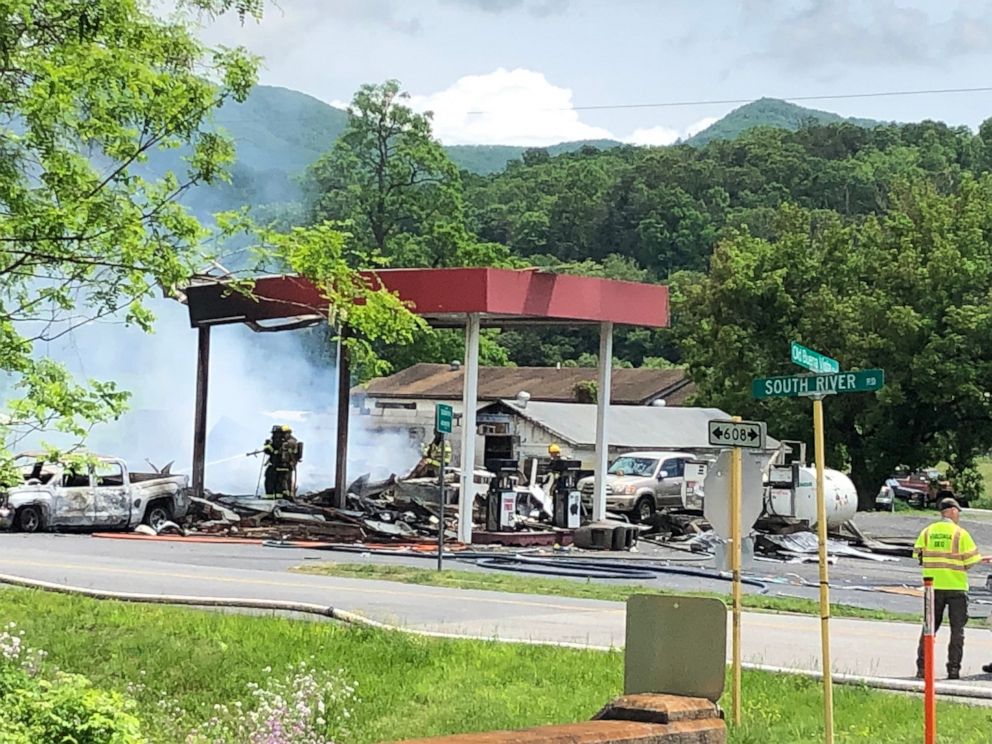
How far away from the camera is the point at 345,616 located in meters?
16.0

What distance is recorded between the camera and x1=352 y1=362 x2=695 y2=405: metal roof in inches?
2859

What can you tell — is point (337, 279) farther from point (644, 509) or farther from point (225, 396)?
point (225, 396)

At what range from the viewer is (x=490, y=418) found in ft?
178

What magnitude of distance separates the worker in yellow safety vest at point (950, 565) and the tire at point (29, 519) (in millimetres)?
21177

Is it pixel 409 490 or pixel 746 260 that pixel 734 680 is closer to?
pixel 409 490

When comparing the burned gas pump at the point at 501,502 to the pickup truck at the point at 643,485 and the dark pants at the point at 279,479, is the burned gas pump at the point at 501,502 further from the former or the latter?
the dark pants at the point at 279,479

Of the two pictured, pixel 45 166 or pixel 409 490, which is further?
pixel 409 490

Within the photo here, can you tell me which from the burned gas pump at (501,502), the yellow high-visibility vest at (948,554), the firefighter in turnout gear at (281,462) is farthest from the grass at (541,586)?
the firefighter in turnout gear at (281,462)

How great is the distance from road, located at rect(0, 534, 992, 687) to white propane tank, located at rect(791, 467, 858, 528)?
436 inches

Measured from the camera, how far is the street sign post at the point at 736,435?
10.9 m

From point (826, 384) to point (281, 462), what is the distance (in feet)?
86.5

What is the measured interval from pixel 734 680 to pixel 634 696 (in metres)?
3.58

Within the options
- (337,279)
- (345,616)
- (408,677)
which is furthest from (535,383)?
(408,677)

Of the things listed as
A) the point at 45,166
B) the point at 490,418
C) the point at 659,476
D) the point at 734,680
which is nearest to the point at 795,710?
the point at 734,680
